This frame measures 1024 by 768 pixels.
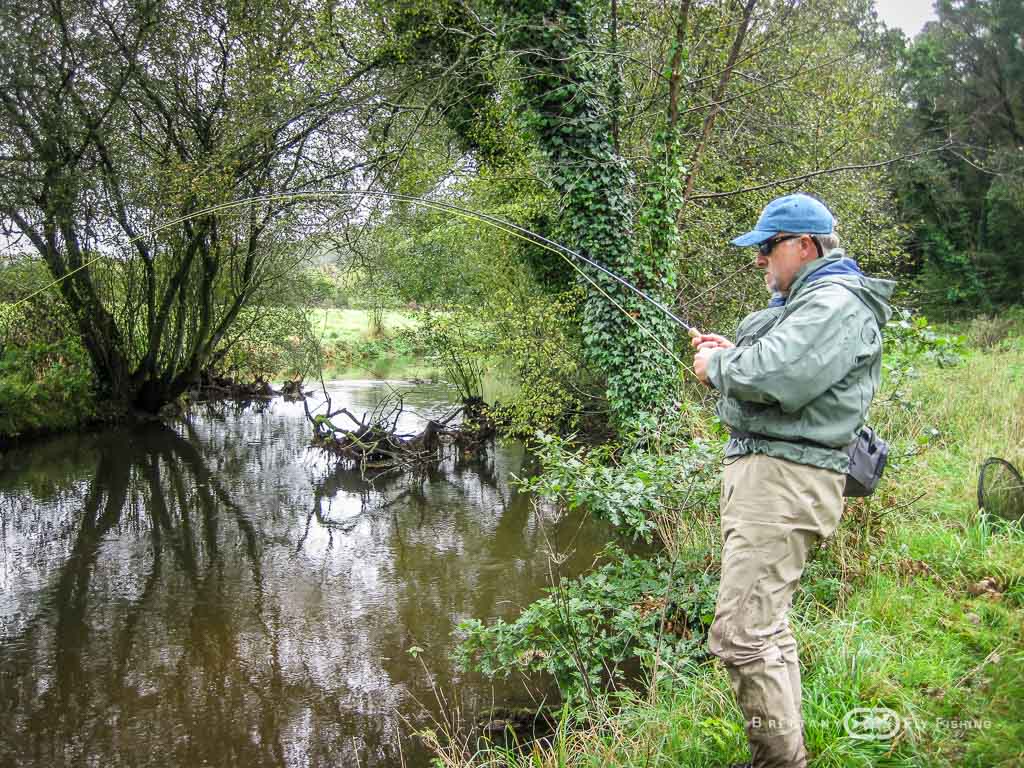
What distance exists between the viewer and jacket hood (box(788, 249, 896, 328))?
2.20 m

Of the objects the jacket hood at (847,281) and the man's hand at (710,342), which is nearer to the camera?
the jacket hood at (847,281)

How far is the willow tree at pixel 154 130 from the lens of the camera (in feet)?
34.3

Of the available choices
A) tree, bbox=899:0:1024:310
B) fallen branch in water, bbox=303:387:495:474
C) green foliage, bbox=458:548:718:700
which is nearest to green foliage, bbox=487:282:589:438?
fallen branch in water, bbox=303:387:495:474

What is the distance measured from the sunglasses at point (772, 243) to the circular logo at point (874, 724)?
4.94ft

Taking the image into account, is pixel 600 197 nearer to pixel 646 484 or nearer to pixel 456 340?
pixel 456 340

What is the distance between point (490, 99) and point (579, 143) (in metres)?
2.66

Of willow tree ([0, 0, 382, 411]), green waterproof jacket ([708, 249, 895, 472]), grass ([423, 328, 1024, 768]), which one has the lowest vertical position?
grass ([423, 328, 1024, 768])

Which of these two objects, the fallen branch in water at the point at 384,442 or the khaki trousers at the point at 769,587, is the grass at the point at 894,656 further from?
the fallen branch in water at the point at 384,442

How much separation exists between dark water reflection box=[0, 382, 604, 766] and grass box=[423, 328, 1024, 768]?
134 centimetres

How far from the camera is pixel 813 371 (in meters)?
2.08

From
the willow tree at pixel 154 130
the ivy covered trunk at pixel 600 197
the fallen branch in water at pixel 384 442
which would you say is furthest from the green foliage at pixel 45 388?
the ivy covered trunk at pixel 600 197

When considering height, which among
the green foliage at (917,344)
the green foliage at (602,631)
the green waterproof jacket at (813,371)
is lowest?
the green foliage at (602,631)

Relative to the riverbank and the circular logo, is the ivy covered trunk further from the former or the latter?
the circular logo

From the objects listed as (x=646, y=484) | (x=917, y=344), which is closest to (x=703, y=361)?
(x=646, y=484)
